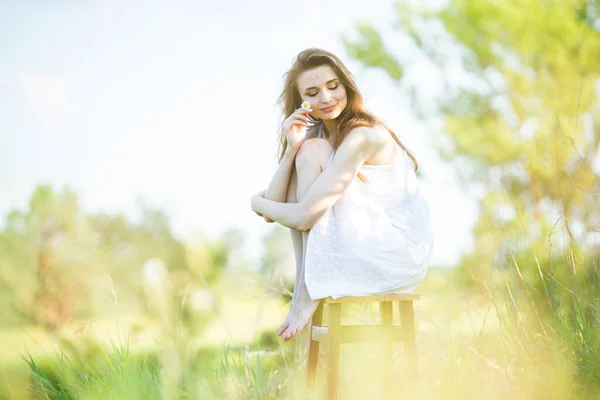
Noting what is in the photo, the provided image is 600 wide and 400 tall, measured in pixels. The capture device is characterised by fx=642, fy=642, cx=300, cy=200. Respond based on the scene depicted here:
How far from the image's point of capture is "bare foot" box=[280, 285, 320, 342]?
85.4 inches

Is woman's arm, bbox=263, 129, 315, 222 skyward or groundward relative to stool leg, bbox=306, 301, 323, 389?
skyward

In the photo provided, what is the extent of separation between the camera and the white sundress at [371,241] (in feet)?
7.00

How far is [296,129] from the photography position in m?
2.27

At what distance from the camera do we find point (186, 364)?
2.15 m

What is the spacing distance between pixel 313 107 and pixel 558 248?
4.89 ft

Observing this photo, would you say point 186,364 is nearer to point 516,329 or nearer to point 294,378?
point 294,378

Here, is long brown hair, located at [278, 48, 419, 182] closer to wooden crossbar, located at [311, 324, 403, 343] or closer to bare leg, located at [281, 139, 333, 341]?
bare leg, located at [281, 139, 333, 341]

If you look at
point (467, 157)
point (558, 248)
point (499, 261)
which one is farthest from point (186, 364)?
point (467, 157)

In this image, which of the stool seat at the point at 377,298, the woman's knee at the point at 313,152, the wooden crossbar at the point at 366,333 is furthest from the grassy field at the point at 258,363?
the woman's knee at the point at 313,152

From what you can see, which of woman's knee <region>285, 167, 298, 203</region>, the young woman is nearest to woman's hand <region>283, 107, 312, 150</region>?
the young woman

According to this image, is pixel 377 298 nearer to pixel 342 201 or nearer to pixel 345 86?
pixel 342 201

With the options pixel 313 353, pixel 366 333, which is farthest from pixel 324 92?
pixel 313 353

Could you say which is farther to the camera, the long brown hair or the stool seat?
the long brown hair

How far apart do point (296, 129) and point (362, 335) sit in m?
0.75
